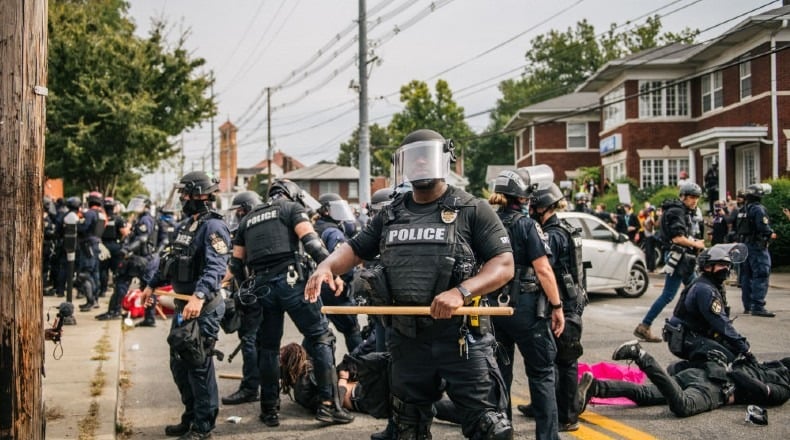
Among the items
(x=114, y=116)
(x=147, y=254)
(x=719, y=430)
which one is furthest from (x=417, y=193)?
(x=114, y=116)

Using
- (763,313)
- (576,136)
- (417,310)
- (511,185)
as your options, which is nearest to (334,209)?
(511,185)

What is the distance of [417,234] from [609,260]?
1024 cm

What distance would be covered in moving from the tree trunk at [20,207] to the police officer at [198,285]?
4.40ft

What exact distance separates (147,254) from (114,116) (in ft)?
41.4

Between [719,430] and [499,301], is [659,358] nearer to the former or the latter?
[719,430]

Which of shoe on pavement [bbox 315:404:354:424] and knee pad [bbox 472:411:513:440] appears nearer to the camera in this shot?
knee pad [bbox 472:411:513:440]

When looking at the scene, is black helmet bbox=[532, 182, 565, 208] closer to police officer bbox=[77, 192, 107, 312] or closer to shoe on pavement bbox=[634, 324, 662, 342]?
shoe on pavement bbox=[634, 324, 662, 342]

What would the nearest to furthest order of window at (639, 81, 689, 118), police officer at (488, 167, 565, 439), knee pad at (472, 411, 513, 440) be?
knee pad at (472, 411, 513, 440) < police officer at (488, 167, 565, 439) < window at (639, 81, 689, 118)

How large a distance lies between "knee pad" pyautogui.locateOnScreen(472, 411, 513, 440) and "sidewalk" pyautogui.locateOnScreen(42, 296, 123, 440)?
9.83 ft

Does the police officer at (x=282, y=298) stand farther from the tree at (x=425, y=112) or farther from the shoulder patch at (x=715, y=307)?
the tree at (x=425, y=112)

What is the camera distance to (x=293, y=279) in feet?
19.9

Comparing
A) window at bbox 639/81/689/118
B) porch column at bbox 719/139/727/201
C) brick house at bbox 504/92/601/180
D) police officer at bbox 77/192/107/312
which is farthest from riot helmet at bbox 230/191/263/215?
brick house at bbox 504/92/601/180

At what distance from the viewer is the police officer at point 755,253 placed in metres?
11.5

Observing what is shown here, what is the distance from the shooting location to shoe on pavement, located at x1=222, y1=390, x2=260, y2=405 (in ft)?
22.3
